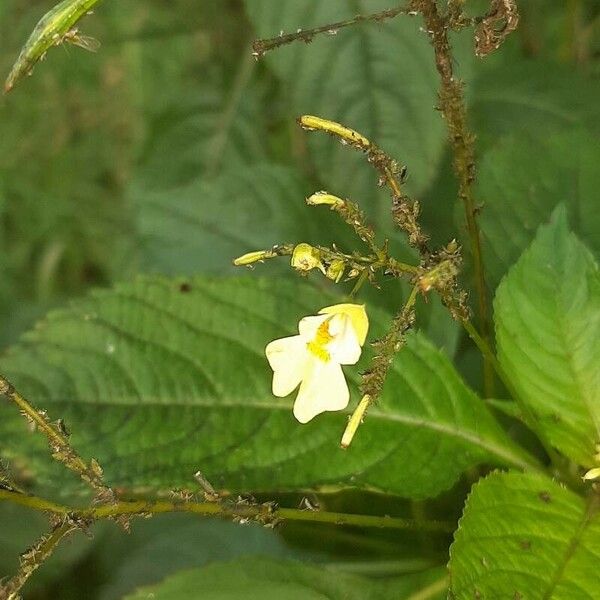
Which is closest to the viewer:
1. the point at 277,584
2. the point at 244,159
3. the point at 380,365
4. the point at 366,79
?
the point at 380,365

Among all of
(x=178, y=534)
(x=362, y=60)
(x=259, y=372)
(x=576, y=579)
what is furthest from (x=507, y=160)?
(x=178, y=534)

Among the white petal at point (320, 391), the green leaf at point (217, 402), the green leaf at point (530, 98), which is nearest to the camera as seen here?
the white petal at point (320, 391)

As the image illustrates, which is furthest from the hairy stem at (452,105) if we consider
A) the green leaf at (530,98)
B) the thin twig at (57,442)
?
the green leaf at (530,98)

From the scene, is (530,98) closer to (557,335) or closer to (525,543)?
(557,335)

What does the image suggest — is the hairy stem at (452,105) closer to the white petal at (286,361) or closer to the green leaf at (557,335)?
the green leaf at (557,335)

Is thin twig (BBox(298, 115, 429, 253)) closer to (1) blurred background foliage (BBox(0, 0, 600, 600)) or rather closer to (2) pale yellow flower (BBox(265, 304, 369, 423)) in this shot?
(2) pale yellow flower (BBox(265, 304, 369, 423))

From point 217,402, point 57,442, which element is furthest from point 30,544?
point 57,442

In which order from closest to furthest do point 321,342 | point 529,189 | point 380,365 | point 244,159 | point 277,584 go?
point 380,365 < point 321,342 < point 277,584 < point 529,189 < point 244,159
